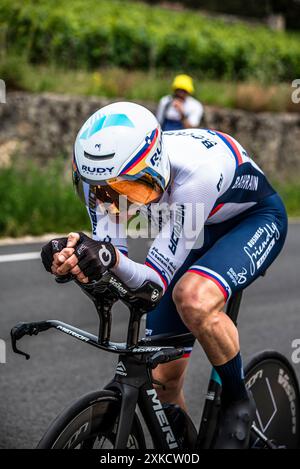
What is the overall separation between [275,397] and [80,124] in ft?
34.5

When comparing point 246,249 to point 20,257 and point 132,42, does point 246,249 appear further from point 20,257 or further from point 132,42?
point 132,42

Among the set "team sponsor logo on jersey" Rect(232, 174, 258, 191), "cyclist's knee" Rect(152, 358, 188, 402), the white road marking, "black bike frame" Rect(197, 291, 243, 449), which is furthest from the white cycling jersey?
the white road marking

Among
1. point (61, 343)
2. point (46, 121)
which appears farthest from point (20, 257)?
point (46, 121)

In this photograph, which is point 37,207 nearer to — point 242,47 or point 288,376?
point 288,376

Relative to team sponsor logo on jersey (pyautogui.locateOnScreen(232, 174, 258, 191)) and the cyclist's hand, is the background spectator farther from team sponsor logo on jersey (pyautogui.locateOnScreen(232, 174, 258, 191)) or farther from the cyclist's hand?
the cyclist's hand

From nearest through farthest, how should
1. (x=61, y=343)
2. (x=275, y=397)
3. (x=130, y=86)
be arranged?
(x=275, y=397)
(x=61, y=343)
(x=130, y=86)

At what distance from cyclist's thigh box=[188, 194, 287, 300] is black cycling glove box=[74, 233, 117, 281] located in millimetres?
630

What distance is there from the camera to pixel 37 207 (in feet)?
35.8

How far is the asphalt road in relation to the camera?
4.91 meters

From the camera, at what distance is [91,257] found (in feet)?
8.41

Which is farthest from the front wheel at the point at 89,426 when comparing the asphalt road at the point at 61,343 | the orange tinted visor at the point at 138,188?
the asphalt road at the point at 61,343

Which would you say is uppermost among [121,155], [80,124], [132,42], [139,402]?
[121,155]

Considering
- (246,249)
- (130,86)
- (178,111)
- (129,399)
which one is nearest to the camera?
(129,399)

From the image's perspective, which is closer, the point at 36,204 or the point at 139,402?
the point at 139,402
